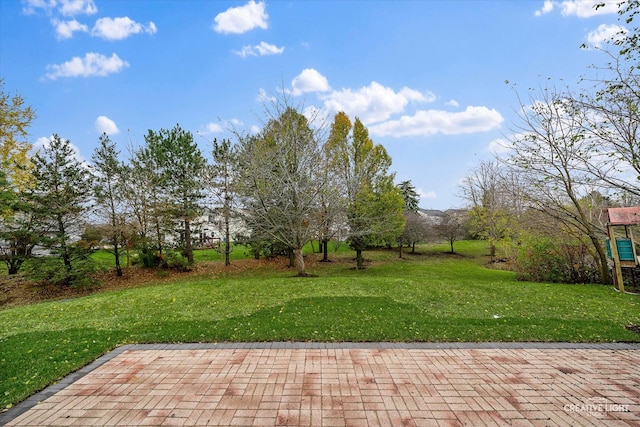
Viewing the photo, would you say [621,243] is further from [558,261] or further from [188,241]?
[188,241]

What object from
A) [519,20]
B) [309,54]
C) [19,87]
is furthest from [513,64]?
[19,87]

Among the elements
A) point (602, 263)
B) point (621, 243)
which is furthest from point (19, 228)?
point (602, 263)

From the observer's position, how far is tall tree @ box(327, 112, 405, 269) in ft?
47.2

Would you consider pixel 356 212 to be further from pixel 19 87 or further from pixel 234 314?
pixel 19 87

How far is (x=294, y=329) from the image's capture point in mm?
5617

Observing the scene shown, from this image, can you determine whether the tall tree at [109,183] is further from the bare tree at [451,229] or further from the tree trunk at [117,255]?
the bare tree at [451,229]

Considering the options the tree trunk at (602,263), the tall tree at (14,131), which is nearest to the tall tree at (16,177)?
the tall tree at (14,131)

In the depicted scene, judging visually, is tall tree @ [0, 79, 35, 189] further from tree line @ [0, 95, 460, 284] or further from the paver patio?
the paver patio

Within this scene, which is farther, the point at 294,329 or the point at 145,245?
the point at 145,245

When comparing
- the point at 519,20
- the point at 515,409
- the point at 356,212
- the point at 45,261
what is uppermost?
the point at 519,20

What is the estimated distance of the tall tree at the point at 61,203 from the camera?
1369 cm

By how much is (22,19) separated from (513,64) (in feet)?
46.6

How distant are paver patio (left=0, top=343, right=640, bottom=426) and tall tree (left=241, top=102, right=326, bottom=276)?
23.8 feet

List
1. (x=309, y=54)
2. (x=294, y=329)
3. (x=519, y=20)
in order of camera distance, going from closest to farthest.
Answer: (x=294, y=329) → (x=519, y=20) → (x=309, y=54)
